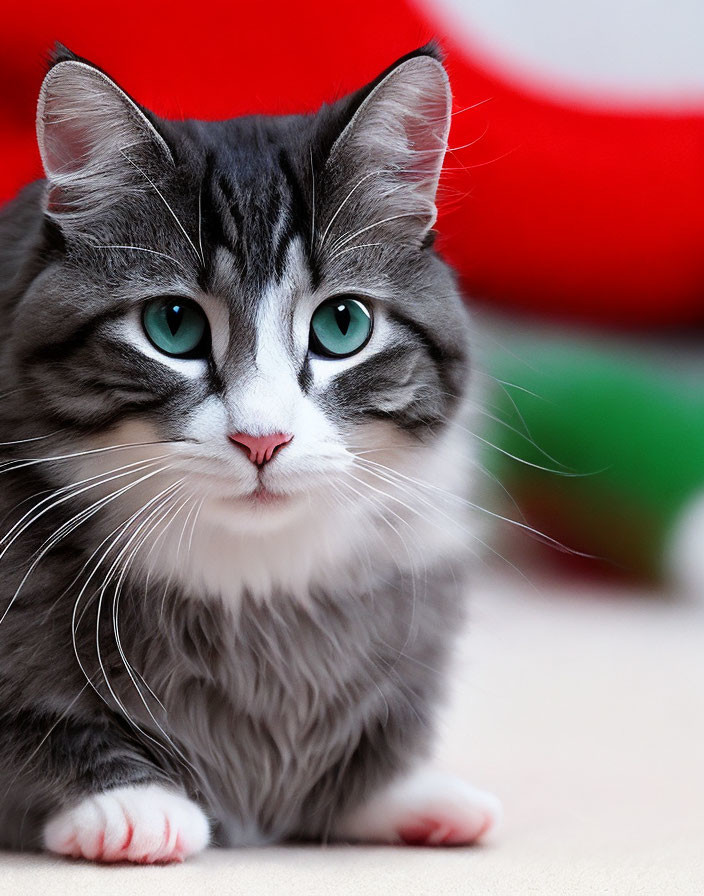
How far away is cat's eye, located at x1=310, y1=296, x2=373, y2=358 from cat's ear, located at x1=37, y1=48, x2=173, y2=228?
0.63ft

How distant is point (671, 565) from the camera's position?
7.39 feet

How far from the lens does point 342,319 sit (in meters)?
1.06

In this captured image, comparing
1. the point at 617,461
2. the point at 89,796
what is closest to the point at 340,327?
the point at 89,796

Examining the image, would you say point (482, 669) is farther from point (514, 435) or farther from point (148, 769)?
point (148, 769)

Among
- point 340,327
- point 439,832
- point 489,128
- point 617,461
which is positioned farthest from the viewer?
point 617,461

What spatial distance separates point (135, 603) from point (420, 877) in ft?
1.14

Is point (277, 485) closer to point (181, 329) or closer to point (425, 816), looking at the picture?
point (181, 329)

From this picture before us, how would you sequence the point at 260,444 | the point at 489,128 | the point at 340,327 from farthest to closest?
1. the point at 489,128
2. the point at 340,327
3. the point at 260,444

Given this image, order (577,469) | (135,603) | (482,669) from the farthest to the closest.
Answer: (577,469)
(482,669)
(135,603)

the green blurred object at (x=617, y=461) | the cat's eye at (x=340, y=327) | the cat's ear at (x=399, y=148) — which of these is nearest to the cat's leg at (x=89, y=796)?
the cat's eye at (x=340, y=327)

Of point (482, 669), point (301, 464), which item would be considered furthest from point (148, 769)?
point (482, 669)

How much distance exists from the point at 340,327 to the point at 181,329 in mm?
140

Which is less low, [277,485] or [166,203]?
[166,203]

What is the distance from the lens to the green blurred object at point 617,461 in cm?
221
